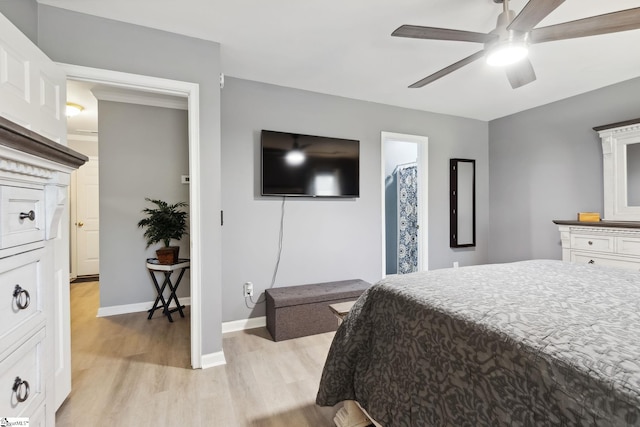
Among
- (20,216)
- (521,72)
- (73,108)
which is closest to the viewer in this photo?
(20,216)

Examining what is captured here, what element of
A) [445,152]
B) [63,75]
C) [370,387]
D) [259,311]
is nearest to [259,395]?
[370,387]

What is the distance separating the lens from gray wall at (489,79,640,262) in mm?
3109

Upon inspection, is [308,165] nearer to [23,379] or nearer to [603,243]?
[23,379]

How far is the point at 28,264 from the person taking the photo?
75 cm

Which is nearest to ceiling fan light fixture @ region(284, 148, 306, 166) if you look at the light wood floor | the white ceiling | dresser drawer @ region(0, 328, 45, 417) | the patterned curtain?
the white ceiling

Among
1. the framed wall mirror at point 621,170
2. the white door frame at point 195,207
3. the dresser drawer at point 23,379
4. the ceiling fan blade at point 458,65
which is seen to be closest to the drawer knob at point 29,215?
the dresser drawer at point 23,379

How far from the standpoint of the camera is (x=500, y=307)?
0.94 meters

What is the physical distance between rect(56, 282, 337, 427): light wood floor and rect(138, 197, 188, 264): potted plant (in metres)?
0.70

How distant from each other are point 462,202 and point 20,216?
172 inches

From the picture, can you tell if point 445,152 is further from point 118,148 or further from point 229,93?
point 118,148

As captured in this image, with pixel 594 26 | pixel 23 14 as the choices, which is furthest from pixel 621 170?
pixel 23 14

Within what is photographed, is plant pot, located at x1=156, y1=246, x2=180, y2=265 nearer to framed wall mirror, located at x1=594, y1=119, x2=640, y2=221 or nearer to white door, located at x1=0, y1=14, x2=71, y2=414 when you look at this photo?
white door, located at x1=0, y1=14, x2=71, y2=414

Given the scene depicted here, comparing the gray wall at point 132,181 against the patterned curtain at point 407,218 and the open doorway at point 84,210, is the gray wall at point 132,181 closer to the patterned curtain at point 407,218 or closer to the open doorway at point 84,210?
the open doorway at point 84,210

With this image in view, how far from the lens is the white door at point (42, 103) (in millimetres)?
1309
